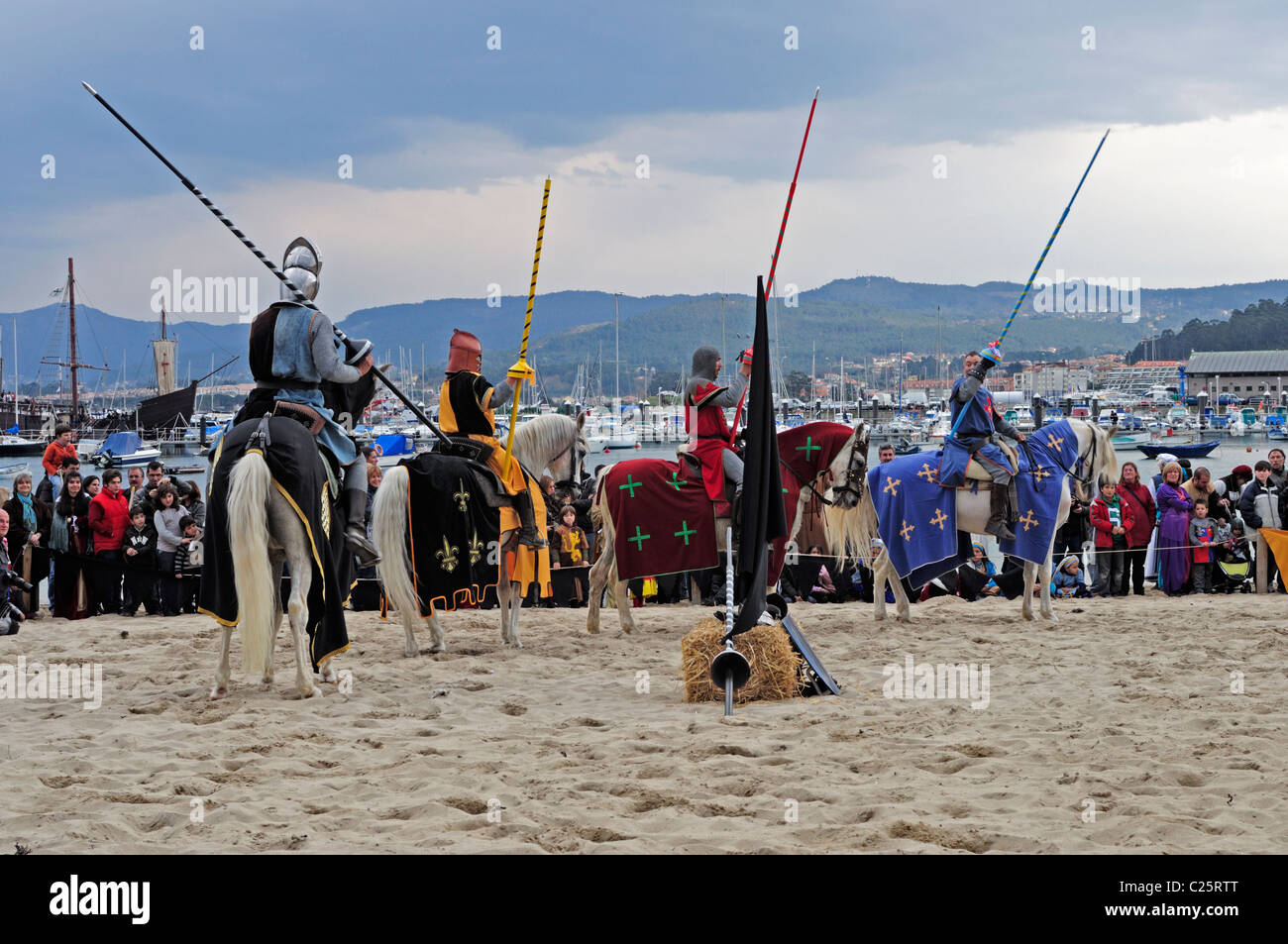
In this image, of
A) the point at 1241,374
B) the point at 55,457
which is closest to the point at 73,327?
the point at 55,457

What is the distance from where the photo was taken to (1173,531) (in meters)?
12.5

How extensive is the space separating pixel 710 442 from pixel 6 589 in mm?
6751

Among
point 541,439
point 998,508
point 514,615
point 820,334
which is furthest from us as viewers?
point 820,334

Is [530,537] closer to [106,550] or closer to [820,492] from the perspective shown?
[820,492]

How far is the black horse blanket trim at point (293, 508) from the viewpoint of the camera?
6.88m

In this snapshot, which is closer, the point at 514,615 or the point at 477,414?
the point at 477,414

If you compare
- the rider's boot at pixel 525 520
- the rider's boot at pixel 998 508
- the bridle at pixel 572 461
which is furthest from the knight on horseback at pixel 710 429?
the rider's boot at pixel 998 508

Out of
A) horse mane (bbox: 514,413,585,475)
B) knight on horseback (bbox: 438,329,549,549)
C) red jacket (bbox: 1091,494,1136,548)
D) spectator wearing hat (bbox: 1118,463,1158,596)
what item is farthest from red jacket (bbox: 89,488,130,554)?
spectator wearing hat (bbox: 1118,463,1158,596)

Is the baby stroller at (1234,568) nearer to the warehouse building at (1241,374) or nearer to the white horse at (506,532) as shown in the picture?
the white horse at (506,532)

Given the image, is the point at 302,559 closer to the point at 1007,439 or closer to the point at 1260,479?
the point at 1007,439

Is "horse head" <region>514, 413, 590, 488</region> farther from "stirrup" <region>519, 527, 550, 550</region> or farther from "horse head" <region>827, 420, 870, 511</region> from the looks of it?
"horse head" <region>827, 420, 870, 511</region>

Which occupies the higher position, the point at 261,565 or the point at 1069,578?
the point at 261,565
